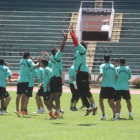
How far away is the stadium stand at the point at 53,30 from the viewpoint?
4516cm

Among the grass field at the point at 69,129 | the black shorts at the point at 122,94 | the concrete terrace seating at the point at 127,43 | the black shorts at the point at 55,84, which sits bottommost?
the grass field at the point at 69,129

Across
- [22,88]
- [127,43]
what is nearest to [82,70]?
[22,88]

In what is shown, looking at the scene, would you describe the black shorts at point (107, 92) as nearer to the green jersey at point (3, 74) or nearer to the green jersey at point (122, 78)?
the green jersey at point (122, 78)

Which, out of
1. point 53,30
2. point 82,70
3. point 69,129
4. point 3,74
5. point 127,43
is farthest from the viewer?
point 53,30

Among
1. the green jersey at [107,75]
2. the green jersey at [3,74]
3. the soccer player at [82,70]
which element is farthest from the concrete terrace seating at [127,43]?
the soccer player at [82,70]

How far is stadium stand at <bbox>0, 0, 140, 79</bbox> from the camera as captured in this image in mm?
45156

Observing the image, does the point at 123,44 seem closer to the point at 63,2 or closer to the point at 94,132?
the point at 63,2

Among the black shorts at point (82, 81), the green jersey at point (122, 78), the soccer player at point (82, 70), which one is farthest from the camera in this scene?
the green jersey at point (122, 78)

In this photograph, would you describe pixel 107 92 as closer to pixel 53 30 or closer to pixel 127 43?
pixel 127 43

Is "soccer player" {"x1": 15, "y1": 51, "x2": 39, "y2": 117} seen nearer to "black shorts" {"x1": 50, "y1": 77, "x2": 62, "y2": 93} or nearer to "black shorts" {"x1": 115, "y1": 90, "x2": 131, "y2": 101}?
"black shorts" {"x1": 50, "y1": 77, "x2": 62, "y2": 93}

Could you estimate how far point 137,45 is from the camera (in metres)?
46.0

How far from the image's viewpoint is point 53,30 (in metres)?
48.0

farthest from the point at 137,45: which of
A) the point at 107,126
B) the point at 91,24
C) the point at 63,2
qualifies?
the point at 107,126

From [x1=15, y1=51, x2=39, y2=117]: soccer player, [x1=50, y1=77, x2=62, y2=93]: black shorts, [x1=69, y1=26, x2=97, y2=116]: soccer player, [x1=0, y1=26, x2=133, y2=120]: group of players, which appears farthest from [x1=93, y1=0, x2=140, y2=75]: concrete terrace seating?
[x1=69, y1=26, x2=97, y2=116]: soccer player
